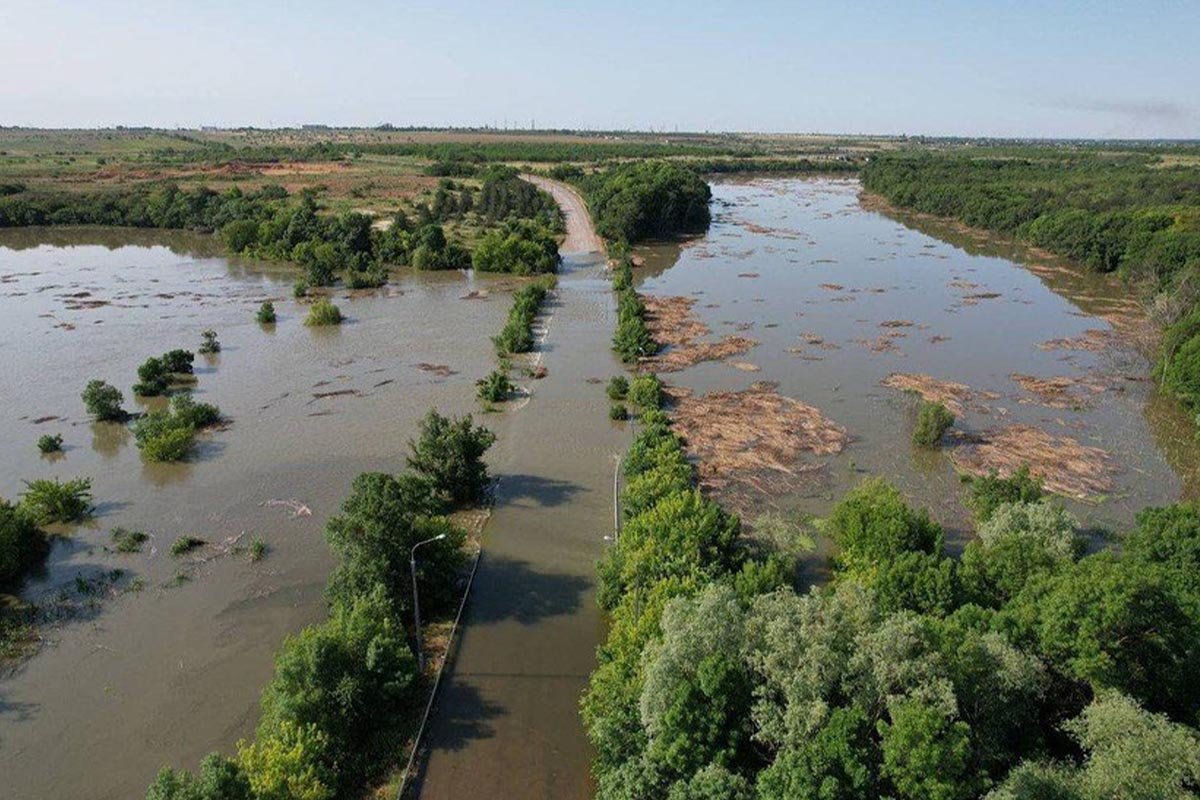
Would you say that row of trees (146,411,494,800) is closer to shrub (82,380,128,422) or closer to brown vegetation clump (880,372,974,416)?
shrub (82,380,128,422)

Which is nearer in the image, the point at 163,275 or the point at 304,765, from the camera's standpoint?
the point at 304,765

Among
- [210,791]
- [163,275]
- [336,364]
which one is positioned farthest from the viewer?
[163,275]

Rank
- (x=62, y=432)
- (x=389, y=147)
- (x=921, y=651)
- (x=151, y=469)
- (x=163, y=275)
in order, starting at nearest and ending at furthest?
(x=921, y=651) → (x=151, y=469) → (x=62, y=432) → (x=163, y=275) → (x=389, y=147)

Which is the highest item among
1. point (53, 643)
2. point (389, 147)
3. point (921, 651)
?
point (389, 147)

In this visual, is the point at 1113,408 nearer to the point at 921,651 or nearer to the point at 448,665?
the point at 921,651

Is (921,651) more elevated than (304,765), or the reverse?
(921,651)

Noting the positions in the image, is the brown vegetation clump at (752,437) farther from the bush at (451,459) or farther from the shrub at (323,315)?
the shrub at (323,315)

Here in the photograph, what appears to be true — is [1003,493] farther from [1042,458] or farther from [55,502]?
[55,502]

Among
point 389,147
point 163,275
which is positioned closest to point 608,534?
point 163,275

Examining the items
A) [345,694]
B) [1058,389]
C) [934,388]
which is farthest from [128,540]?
[1058,389]
